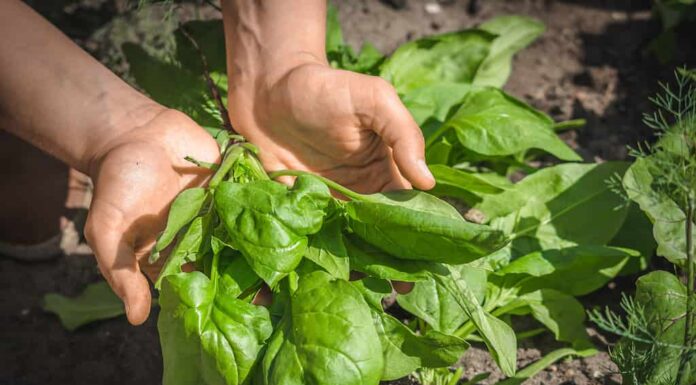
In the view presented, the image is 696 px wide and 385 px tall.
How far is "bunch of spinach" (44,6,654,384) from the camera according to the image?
1166 mm

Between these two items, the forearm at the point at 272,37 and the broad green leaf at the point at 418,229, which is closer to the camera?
the broad green leaf at the point at 418,229

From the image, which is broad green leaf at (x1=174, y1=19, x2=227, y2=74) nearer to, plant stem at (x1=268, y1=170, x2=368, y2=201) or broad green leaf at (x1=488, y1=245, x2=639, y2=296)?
plant stem at (x1=268, y1=170, x2=368, y2=201)

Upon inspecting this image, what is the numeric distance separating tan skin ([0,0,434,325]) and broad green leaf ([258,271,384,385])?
10.0 inches

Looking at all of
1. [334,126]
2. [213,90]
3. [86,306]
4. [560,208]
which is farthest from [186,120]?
[560,208]

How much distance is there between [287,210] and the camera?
1.21 metres

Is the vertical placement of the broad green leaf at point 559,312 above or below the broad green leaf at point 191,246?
below

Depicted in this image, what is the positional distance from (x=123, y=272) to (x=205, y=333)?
0.67ft

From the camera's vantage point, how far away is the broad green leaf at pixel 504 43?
2.09 m

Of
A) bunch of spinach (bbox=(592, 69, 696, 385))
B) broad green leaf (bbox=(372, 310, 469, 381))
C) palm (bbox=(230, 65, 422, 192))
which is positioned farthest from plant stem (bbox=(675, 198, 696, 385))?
palm (bbox=(230, 65, 422, 192))

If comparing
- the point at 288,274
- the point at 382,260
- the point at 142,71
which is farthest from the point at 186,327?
the point at 142,71

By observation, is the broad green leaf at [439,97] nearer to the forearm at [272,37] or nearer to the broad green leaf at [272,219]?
the forearm at [272,37]

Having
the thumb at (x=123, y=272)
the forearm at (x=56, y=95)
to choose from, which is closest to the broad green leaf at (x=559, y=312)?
the thumb at (x=123, y=272)

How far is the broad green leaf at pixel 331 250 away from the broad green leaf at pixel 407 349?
91mm

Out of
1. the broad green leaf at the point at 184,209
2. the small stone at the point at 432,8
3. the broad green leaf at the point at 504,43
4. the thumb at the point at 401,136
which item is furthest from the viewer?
the small stone at the point at 432,8
